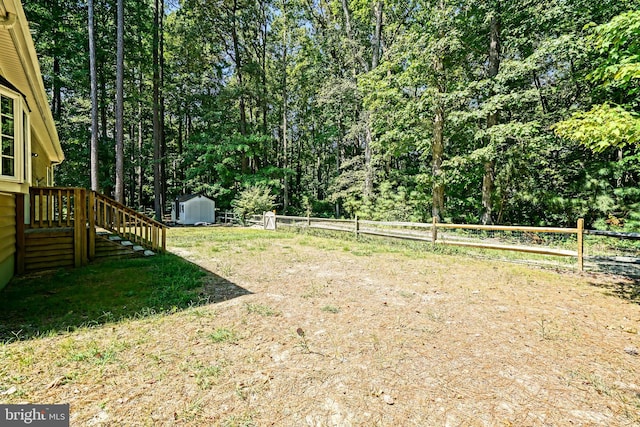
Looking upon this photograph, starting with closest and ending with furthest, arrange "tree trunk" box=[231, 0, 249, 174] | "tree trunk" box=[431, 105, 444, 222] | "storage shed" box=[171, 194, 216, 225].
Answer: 1. "tree trunk" box=[431, 105, 444, 222]
2. "storage shed" box=[171, 194, 216, 225]
3. "tree trunk" box=[231, 0, 249, 174]

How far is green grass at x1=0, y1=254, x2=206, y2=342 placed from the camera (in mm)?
3436

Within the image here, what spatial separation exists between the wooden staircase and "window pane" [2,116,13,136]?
2.14 metres

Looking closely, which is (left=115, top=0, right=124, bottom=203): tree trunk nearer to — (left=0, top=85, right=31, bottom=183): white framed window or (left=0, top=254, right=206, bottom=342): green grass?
(left=0, top=254, right=206, bottom=342): green grass

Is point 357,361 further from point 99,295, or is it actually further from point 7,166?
point 7,166

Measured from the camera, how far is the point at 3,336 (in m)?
3.01

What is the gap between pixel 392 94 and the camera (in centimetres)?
1244

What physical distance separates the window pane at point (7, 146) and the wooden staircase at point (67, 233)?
2021 mm

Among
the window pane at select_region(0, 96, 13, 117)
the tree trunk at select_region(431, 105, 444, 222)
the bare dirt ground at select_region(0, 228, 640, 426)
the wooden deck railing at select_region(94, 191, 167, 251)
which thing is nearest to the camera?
the bare dirt ground at select_region(0, 228, 640, 426)

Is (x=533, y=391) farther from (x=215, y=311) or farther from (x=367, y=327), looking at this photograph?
(x=215, y=311)

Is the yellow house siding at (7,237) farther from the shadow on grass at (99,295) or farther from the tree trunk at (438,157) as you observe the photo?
the tree trunk at (438,157)

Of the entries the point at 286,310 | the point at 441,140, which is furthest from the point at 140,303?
the point at 441,140

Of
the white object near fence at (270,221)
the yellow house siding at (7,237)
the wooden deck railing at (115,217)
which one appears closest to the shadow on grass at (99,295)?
the yellow house siding at (7,237)

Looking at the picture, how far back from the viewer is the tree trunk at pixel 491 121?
427 inches

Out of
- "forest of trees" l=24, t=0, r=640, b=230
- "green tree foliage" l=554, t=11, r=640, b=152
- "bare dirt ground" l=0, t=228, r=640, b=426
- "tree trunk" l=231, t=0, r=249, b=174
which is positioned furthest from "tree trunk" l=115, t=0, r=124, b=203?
"green tree foliage" l=554, t=11, r=640, b=152
